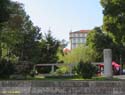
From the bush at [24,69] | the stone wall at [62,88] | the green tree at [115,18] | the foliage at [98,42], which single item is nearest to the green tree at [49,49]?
the foliage at [98,42]

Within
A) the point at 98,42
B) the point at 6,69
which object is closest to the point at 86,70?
the point at 6,69

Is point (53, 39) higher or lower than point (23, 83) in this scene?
higher

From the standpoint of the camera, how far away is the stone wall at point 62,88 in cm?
1762

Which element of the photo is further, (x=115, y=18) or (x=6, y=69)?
(x=115, y=18)

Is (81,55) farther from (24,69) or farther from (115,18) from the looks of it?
(24,69)

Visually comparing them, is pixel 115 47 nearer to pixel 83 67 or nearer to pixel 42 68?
pixel 42 68

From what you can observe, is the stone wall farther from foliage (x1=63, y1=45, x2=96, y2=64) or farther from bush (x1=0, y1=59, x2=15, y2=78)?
foliage (x1=63, y1=45, x2=96, y2=64)

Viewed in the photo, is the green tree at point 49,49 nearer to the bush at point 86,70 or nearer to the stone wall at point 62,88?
the bush at point 86,70

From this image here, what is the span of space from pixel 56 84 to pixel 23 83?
5.17 feet

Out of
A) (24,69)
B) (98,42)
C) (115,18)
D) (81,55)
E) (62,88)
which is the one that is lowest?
(62,88)

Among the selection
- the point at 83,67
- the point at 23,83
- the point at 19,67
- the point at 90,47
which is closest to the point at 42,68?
the point at 19,67

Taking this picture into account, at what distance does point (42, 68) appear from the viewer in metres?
40.0

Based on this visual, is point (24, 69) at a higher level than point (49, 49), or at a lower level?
lower

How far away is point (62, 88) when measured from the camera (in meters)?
17.7
